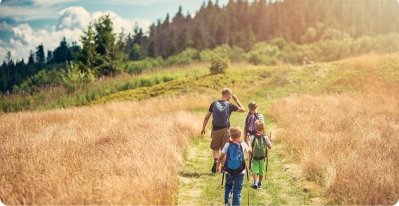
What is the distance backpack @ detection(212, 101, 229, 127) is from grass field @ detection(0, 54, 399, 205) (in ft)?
4.62

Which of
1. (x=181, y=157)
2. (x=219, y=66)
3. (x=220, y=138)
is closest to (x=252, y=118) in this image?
(x=220, y=138)

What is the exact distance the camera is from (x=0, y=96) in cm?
2688

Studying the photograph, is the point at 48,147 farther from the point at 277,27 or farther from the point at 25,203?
the point at 277,27

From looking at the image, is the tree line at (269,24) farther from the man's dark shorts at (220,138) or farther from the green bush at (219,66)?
the man's dark shorts at (220,138)

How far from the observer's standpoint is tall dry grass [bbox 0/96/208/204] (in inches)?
312

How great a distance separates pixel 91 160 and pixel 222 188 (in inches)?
122

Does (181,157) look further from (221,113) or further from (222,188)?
(222,188)

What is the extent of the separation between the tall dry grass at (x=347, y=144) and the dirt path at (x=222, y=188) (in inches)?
22.4

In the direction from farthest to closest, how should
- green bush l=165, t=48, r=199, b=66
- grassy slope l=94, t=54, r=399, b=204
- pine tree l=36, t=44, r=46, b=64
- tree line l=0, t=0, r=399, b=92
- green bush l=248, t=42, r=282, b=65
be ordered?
pine tree l=36, t=44, r=46, b=64
tree line l=0, t=0, r=399, b=92
green bush l=165, t=48, r=199, b=66
green bush l=248, t=42, r=282, b=65
grassy slope l=94, t=54, r=399, b=204

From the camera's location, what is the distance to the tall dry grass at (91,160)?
312 inches

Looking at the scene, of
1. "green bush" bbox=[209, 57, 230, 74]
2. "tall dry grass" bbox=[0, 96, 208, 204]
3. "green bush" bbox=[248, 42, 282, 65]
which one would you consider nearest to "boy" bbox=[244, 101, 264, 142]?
"tall dry grass" bbox=[0, 96, 208, 204]

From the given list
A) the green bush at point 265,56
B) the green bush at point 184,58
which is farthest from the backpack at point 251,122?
the green bush at point 184,58

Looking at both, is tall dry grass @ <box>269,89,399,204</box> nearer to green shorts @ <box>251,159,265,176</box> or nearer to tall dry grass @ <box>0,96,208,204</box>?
green shorts @ <box>251,159,265,176</box>

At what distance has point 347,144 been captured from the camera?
40.9ft
